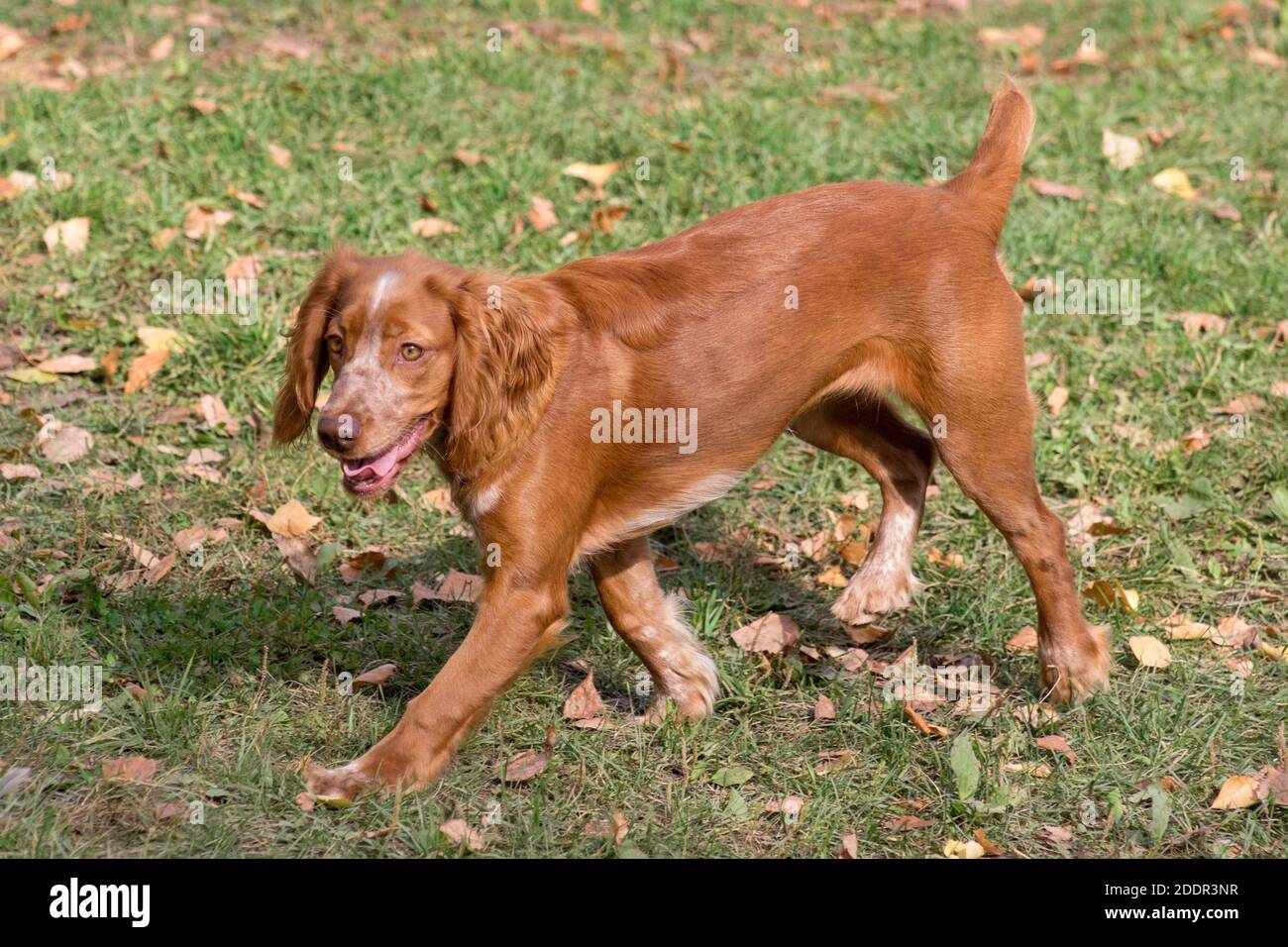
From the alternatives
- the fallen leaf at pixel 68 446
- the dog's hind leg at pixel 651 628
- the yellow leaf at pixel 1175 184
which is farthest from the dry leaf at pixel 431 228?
the yellow leaf at pixel 1175 184

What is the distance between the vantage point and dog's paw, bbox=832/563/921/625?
5250mm

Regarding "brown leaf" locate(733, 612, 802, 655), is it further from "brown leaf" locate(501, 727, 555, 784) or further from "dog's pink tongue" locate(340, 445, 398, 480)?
"dog's pink tongue" locate(340, 445, 398, 480)

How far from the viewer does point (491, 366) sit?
4.03 metres

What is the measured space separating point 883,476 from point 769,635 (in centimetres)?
71

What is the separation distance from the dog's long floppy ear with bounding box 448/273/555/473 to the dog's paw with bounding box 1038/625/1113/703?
6.36ft

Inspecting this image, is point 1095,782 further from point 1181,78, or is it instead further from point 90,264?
point 1181,78

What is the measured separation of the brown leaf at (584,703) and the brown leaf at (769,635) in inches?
23.3

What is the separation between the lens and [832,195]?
15.3ft

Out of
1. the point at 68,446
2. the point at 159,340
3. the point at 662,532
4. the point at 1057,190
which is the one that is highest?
the point at 1057,190

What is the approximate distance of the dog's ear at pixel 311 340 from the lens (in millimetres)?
4188

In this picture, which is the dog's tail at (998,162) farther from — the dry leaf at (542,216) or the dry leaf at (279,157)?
the dry leaf at (279,157)

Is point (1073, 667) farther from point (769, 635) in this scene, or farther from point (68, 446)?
point (68, 446)

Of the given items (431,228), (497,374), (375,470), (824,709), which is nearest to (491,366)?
(497,374)

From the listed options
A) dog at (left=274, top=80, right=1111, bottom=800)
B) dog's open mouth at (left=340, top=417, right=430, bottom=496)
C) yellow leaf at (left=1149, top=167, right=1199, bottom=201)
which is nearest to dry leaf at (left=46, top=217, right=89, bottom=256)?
dog at (left=274, top=80, right=1111, bottom=800)
